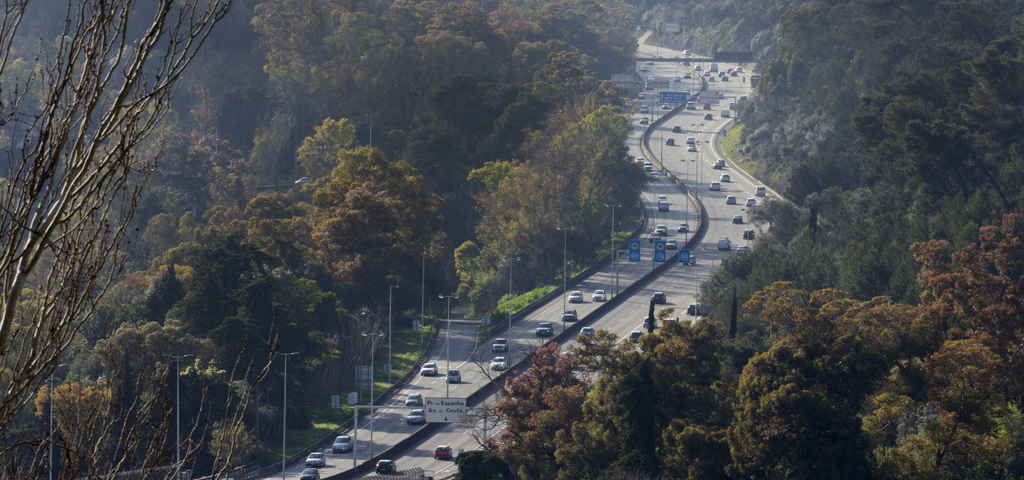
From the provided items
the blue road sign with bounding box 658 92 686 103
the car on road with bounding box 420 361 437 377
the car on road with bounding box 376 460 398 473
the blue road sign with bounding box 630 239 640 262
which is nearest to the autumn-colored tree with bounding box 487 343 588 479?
the car on road with bounding box 376 460 398 473

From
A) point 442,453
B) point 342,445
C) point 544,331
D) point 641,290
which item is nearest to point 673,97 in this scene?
point 641,290

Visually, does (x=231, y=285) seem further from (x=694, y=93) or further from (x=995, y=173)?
(x=694, y=93)

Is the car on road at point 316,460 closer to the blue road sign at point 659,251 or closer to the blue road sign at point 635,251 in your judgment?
the blue road sign at point 635,251

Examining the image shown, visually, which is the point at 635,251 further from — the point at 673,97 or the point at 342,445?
the point at 673,97

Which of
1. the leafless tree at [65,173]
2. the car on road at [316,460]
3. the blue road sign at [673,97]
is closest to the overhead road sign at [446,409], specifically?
the car on road at [316,460]

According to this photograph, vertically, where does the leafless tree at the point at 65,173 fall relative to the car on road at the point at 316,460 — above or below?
above

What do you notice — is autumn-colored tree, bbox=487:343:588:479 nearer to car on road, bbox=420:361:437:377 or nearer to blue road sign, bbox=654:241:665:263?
car on road, bbox=420:361:437:377

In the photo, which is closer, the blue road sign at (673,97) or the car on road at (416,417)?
the car on road at (416,417)
